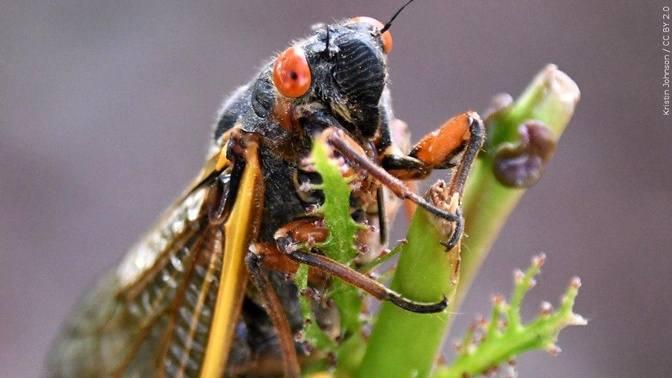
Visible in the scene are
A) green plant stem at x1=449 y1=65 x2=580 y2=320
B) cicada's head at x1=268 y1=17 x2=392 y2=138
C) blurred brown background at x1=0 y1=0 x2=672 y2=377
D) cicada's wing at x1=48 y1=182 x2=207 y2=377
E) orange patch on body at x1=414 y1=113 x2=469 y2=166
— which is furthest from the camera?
blurred brown background at x1=0 y1=0 x2=672 y2=377

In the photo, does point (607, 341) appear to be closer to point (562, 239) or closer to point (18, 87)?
point (562, 239)

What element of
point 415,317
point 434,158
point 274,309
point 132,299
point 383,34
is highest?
point 383,34

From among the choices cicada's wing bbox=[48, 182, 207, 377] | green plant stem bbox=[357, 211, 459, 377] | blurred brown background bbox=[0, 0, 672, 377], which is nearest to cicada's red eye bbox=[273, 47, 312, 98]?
cicada's wing bbox=[48, 182, 207, 377]

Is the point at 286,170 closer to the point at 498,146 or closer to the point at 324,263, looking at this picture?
the point at 324,263

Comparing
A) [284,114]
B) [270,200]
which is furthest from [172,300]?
[284,114]

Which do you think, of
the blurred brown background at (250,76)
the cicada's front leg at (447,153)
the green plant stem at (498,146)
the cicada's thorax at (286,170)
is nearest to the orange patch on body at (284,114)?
the cicada's thorax at (286,170)

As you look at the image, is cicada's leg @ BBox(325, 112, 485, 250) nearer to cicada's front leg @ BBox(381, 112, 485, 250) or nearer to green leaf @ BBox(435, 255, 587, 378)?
cicada's front leg @ BBox(381, 112, 485, 250)
